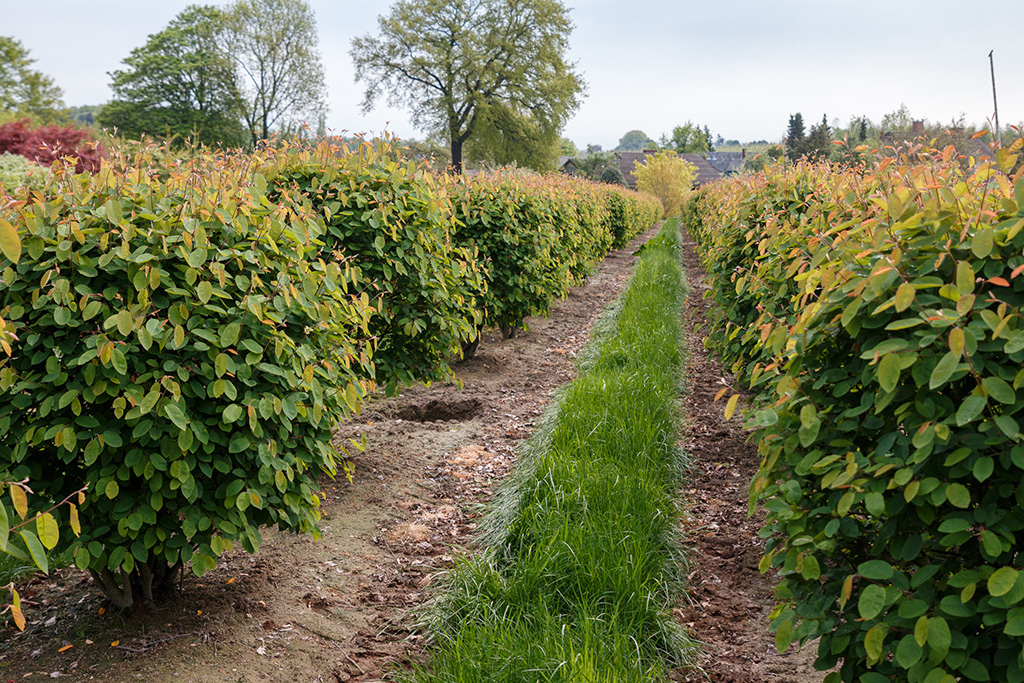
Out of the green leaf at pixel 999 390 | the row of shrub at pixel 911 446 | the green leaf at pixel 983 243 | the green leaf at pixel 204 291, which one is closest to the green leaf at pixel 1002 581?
the row of shrub at pixel 911 446

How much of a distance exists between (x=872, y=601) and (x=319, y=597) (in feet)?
7.38

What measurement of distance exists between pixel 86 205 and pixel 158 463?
0.99 metres

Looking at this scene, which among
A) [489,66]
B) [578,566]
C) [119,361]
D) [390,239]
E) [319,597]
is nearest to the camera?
[119,361]

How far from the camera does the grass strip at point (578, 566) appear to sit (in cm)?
235

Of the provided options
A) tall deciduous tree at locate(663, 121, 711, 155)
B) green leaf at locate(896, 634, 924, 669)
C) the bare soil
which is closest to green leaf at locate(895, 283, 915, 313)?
green leaf at locate(896, 634, 924, 669)

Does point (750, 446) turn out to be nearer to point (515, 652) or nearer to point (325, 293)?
point (515, 652)

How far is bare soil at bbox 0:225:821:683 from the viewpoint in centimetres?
244

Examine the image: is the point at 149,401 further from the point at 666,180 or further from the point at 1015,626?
the point at 666,180

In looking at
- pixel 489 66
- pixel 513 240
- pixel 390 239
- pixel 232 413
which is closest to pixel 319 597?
pixel 232 413

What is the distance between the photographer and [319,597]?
2902 mm

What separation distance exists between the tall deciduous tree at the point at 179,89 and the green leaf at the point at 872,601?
45980mm

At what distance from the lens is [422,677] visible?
2.32 m

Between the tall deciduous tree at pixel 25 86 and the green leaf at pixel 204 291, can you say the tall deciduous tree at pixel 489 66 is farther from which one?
the green leaf at pixel 204 291

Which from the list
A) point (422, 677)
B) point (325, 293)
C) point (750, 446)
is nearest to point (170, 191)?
point (325, 293)
